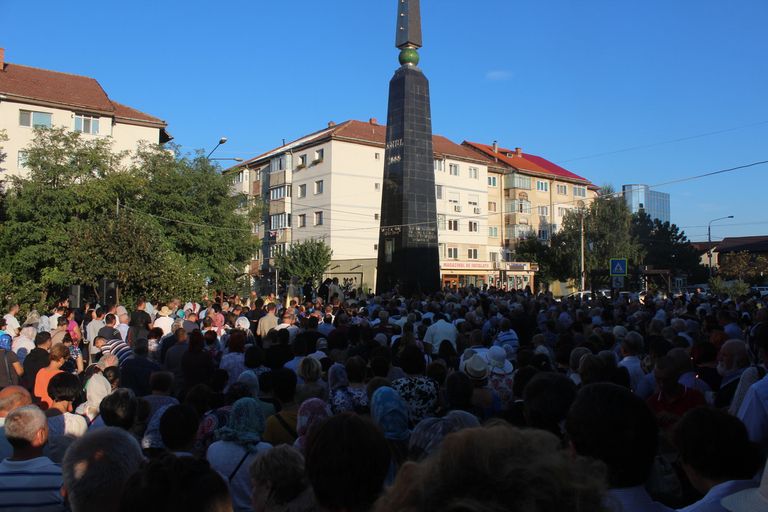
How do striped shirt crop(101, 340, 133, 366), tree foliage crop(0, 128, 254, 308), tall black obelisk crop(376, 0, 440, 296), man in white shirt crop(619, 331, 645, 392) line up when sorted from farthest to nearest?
1. tall black obelisk crop(376, 0, 440, 296)
2. tree foliage crop(0, 128, 254, 308)
3. striped shirt crop(101, 340, 133, 366)
4. man in white shirt crop(619, 331, 645, 392)

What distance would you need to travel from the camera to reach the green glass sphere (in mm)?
27562

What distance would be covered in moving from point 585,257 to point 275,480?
202ft

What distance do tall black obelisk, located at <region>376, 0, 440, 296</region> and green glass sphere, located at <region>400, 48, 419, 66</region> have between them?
42 millimetres

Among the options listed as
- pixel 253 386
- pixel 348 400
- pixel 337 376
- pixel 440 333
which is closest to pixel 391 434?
pixel 348 400

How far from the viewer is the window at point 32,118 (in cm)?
4294

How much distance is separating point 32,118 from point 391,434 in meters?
46.4

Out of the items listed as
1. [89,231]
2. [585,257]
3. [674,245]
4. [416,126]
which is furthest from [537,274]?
[89,231]

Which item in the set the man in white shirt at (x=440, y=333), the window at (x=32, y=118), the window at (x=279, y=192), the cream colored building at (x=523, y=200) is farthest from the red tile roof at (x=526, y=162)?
the man in white shirt at (x=440, y=333)

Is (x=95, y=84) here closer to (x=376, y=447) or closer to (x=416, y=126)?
(x=416, y=126)

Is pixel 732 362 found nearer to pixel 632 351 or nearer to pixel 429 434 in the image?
pixel 632 351

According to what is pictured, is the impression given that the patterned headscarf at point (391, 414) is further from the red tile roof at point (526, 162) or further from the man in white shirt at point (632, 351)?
the red tile roof at point (526, 162)

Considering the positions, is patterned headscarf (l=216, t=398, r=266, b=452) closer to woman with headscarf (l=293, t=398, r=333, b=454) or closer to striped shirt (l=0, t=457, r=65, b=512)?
woman with headscarf (l=293, t=398, r=333, b=454)

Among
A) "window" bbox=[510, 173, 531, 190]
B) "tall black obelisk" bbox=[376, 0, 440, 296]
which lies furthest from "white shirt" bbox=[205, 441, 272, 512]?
"window" bbox=[510, 173, 531, 190]

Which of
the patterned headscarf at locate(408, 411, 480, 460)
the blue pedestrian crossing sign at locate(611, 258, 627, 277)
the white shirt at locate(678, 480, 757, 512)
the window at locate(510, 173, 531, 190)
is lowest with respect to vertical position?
the patterned headscarf at locate(408, 411, 480, 460)
